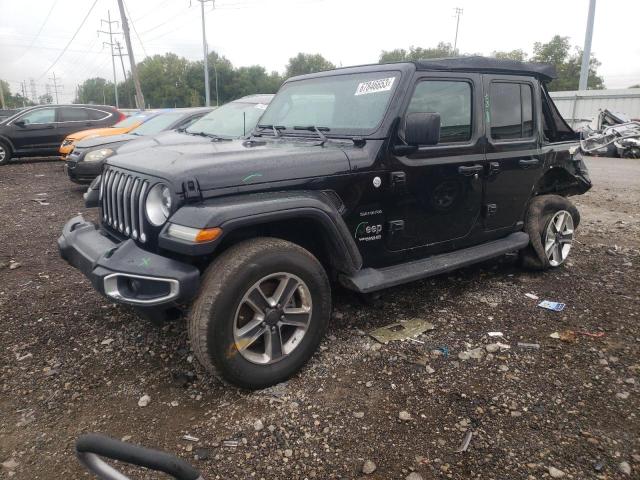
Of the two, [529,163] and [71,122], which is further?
[71,122]

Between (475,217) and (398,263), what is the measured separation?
2.97ft

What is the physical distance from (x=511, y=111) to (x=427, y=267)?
168cm

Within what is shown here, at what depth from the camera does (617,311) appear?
154 inches

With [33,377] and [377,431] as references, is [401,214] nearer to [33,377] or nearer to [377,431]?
[377,431]

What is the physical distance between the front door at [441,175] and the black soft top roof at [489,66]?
0.06 m

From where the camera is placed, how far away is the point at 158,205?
267 centimetres

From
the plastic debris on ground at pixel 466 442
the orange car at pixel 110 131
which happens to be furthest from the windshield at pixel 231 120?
the plastic debris on ground at pixel 466 442

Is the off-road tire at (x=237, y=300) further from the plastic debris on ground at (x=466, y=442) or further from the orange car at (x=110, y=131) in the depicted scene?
the orange car at (x=110, y=131)

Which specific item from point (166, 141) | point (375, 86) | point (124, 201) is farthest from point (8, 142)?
point (375, 86)

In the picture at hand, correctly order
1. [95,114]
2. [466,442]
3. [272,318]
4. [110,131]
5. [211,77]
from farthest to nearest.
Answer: [211,77] → [95,114] → [110,131] → [272,318] → [466,442]

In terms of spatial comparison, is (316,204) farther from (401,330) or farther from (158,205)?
(401,330)

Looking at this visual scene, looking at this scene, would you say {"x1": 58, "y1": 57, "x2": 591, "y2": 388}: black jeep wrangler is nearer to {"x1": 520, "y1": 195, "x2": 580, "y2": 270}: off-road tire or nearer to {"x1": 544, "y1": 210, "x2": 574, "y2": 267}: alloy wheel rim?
{"x1": 520, "y1": 195, "x2": 580, "y2": 270}: off-road tire

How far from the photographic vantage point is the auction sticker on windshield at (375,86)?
3.37 metres

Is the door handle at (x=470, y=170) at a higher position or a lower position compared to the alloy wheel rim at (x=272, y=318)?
higher
